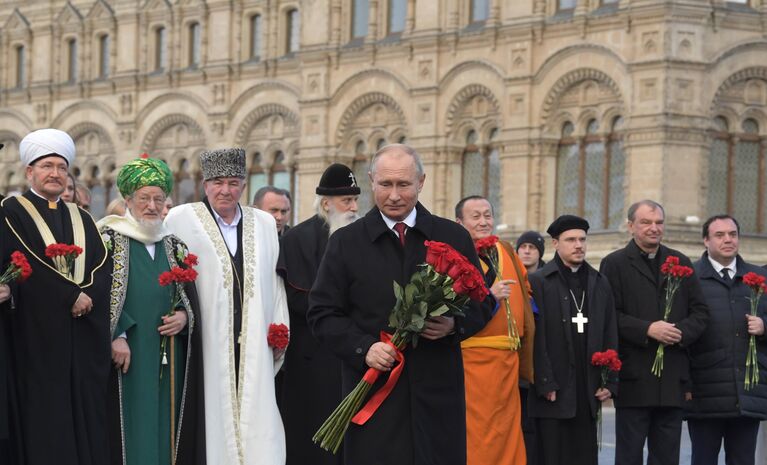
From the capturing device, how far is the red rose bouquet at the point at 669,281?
36.6 feet

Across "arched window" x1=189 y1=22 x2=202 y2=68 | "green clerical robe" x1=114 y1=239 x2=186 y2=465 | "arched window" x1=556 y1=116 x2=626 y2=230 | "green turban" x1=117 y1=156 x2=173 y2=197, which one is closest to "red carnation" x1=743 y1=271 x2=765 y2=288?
"green clerical robe" x1=114 y1=239 x2=186 y2=465

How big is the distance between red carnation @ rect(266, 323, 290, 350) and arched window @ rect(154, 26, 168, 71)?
2823 cm

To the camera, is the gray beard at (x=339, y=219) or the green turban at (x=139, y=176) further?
the gray beard at (x=339, y=219)

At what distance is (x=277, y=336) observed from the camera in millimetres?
9938

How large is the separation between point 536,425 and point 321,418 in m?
1.86

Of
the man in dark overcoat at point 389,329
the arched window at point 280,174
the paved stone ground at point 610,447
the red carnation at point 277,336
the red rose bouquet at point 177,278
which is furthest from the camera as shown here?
the arched window at point 280,174

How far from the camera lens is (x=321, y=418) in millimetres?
10398

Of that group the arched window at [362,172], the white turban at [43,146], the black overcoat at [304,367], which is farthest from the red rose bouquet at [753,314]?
the arched window at [362,172]

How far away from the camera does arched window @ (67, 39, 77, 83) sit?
130 feet

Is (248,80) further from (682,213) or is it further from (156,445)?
(156,445)

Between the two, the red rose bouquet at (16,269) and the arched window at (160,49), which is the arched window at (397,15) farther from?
the red rose bouquet at (16,269)

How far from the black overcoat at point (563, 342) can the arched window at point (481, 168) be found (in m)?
19.6

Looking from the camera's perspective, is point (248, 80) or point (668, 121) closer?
point (668, 121)

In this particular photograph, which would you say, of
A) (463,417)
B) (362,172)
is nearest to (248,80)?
(362,172)
